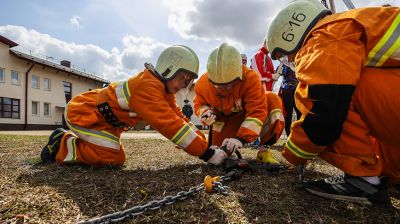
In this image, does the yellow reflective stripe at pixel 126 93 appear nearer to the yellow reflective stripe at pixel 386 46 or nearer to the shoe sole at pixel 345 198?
the shoe sole at pixel 345 198

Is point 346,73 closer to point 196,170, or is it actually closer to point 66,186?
point 196,170

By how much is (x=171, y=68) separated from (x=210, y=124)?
91 centimetres

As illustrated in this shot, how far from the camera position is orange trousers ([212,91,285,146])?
3594 millimetres

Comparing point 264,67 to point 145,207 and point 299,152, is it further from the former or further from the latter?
point 145,207

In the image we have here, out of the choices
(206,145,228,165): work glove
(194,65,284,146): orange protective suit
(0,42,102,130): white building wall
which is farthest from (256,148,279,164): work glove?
(0,42,102,130): white building wall

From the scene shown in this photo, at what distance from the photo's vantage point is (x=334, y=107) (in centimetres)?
182

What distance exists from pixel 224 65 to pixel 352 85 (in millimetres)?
1649

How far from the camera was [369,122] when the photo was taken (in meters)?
1.96

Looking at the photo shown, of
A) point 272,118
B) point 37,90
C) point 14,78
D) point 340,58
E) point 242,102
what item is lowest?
point 37,90

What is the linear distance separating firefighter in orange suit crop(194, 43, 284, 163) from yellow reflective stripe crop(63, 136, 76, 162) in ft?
4.66

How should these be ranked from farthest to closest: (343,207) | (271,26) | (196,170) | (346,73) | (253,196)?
(196,170)
(271,26)
(253,196)
(343,207)
(346,73)

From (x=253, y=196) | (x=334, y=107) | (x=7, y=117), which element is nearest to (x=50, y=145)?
(x=253, y=196)

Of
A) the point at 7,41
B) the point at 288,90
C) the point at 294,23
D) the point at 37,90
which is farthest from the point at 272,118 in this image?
the point at 37,90

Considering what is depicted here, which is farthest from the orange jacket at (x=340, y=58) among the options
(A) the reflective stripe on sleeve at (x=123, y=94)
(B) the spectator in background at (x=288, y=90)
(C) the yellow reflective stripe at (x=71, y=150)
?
(B) the spectator in background at (x=288, y=90)
